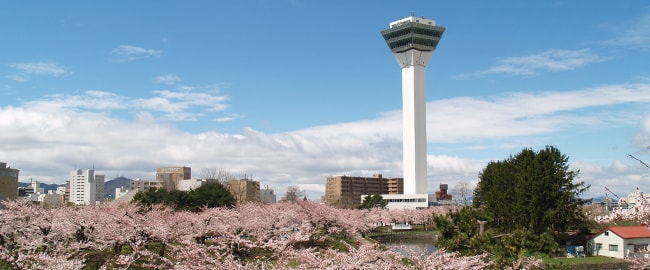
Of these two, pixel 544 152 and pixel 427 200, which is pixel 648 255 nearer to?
pixel 544 152

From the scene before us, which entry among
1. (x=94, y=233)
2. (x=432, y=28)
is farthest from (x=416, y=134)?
(x=94, y=233)

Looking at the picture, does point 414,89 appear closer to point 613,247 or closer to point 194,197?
point 194,197

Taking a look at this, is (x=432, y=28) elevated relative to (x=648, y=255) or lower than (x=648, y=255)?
elevated

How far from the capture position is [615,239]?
A: 129 ft

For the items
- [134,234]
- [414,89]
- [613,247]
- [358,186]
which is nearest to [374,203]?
[414,89]

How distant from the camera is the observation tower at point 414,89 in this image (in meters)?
108

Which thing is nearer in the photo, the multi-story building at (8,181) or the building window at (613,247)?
the building window at (613,247)

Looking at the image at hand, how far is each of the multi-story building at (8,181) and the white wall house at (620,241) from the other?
2487 inches

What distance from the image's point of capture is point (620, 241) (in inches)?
1529

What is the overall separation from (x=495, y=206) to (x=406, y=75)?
6577 centimetres

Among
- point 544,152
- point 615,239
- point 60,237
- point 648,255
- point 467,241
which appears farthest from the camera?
point 544,152

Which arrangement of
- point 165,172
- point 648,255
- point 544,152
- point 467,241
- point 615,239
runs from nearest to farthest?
point 648,255
point 467,241
point 615,239
point 544,152
point 165,172

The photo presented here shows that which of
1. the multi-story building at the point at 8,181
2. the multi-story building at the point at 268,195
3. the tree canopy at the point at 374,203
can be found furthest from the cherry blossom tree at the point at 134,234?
the multi-story building at the point at 268,195

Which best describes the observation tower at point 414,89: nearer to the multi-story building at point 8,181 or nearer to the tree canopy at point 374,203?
the tree canopy at point 374,203
